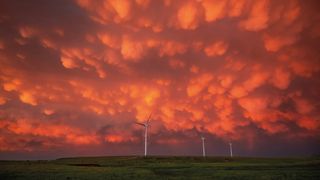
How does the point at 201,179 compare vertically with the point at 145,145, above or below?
below

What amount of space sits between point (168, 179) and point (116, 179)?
8698 millimetres

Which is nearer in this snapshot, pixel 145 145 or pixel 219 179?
pixel 219 179

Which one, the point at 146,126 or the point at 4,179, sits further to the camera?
the point at 146,126

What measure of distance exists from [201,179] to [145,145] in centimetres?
11344

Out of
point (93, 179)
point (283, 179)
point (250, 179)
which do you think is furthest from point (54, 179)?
point (283, 179)

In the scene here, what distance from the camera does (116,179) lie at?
5809 centimetres

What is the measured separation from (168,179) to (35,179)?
22.3 meters

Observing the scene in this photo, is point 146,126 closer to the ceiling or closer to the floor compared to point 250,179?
closer to the ceiling

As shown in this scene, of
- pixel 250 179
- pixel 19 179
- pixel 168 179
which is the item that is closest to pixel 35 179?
pixel 19 179

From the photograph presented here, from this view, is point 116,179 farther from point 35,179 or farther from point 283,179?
point 283,179

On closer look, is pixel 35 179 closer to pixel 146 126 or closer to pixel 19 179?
pixel 19 179

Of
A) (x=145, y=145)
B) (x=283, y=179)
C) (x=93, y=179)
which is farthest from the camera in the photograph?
(x=145, y=145)

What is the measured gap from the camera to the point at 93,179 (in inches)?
2356

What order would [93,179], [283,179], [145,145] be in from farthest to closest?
[145,145] < [93,179] < [283,179]
